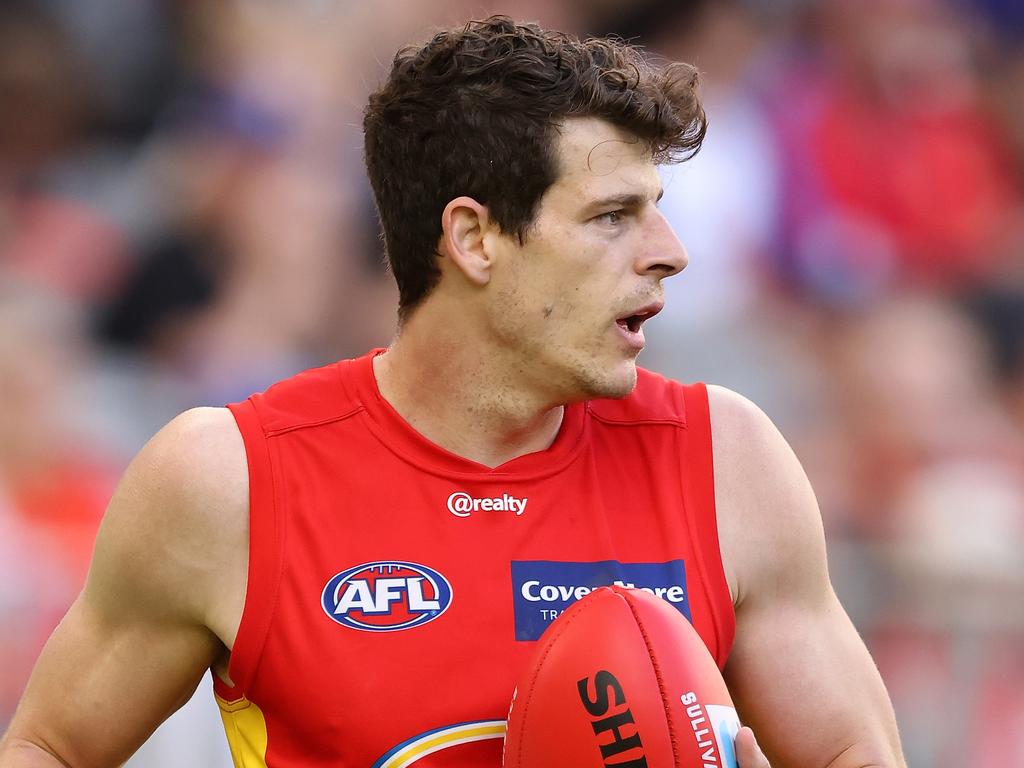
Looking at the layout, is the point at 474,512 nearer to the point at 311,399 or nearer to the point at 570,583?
the point at 570,583

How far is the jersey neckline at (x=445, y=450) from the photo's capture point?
129 inches

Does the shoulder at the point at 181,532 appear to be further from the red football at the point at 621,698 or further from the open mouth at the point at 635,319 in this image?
the open mouth at the point at 635,319

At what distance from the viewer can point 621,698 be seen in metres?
2.79

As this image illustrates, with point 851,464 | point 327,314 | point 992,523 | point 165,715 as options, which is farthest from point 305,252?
point 165,715

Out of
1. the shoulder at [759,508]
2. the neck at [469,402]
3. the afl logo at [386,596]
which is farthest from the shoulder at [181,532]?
the shoulder at [759,508]

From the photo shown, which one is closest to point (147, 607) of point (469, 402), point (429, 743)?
point (429, 743)

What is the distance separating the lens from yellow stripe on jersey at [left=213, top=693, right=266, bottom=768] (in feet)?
10.4

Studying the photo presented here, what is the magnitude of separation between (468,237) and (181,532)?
836 millimetres

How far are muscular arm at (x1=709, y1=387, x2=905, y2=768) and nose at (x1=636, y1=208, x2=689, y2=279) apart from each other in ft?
1.43

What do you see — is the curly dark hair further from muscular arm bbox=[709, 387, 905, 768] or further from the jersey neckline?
muscular arm bbox=[709, 387, 905, 768]

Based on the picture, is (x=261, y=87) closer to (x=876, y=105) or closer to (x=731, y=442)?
(x=876, y=105)

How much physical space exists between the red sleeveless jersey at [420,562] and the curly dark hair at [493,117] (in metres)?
0.42

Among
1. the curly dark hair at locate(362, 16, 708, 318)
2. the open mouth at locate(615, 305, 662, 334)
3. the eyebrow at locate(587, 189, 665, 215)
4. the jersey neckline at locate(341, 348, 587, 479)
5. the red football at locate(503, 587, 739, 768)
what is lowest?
the red football at locate(503, 587, 739, 768)

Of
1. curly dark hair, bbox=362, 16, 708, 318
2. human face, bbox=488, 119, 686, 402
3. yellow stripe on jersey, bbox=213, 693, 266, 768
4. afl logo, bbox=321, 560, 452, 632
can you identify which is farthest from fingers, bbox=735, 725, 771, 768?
curly dark hair, bbox=362, 16, 708, 318
